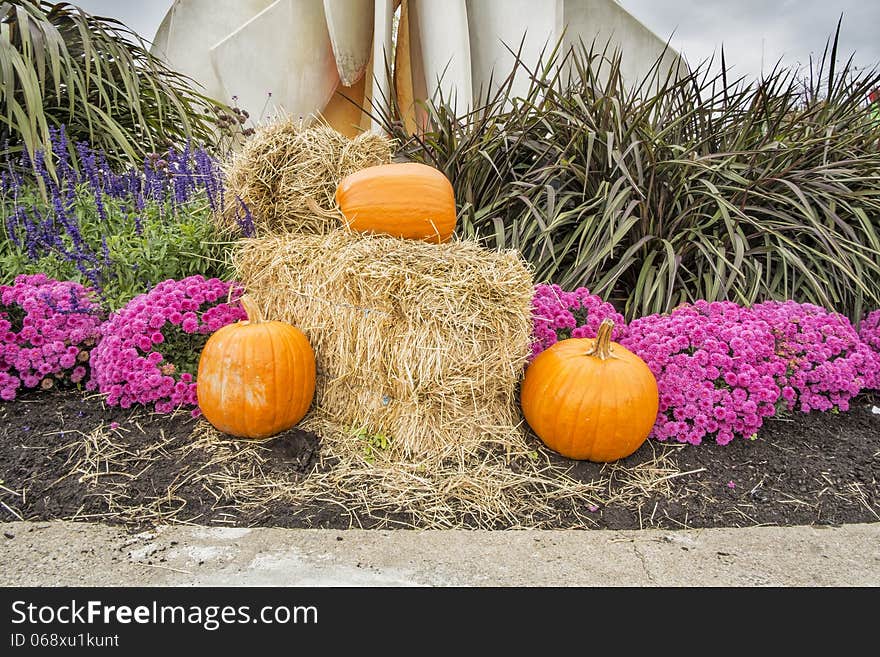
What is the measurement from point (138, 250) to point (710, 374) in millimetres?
2711

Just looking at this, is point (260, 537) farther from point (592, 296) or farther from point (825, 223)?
point (825, 223)

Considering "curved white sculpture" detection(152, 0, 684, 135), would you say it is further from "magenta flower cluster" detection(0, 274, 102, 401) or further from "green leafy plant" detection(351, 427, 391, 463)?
"green leafy plant" detection(351, 427, 391, 463)

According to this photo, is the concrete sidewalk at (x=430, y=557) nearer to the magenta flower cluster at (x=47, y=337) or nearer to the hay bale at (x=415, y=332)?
the hay bale at (x=415, y=332)

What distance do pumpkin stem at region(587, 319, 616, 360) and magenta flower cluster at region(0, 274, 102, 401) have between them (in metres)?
2.21

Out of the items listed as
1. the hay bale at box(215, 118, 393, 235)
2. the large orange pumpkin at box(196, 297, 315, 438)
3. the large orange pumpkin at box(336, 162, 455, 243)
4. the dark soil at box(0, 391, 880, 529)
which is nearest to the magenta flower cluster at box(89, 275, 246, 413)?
the dark soil at box(0, 391, 880, 529)

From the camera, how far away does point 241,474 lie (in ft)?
7.41

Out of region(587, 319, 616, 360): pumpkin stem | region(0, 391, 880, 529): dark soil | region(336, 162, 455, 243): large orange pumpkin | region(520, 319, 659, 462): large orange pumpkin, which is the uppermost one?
region(336, 162, 455, 243): large orange pumpkin

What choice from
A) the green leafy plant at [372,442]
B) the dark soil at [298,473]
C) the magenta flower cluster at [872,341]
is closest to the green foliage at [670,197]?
the magenta flower cluster at [872,341]

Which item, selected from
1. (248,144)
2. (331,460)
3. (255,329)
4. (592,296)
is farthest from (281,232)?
(592,296)

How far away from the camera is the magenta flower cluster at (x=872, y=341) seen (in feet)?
9.55

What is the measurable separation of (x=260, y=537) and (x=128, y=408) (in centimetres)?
117

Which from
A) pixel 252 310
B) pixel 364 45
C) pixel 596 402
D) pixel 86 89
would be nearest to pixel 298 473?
pixel 252 310

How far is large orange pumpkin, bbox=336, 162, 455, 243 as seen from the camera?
2.59m

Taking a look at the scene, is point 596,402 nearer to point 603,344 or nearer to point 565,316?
point 603,344
